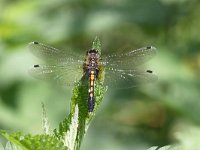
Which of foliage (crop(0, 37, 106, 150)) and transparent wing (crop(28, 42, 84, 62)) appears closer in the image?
foliage (crop(0, 37, 106, 150))

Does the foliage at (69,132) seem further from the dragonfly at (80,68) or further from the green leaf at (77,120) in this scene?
the dragonfly at (80,68)

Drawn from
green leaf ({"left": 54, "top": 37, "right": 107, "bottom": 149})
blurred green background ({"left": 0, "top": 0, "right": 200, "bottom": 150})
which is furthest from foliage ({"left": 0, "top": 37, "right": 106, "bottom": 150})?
blurred green background ({"left": 0, "top": 0, "right": 200, "bottom": 150})

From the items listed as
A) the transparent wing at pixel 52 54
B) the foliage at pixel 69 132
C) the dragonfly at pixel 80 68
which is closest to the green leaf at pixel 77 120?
the foliage at pixel 69 132

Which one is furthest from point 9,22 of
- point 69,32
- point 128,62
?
point 128,62

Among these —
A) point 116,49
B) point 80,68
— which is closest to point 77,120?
point 80,68

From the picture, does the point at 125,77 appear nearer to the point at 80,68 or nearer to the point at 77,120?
the point at 80,68

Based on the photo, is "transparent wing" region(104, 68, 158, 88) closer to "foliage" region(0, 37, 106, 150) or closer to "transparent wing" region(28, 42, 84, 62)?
"transparent wing" region(28, 42, 84, 62)

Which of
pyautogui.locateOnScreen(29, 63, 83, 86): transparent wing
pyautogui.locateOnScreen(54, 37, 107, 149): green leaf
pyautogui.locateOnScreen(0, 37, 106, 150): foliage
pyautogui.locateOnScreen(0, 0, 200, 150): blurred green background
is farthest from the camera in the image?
pyautogui.locateOnScreen(0, 0, 200, 150): blurred green background
